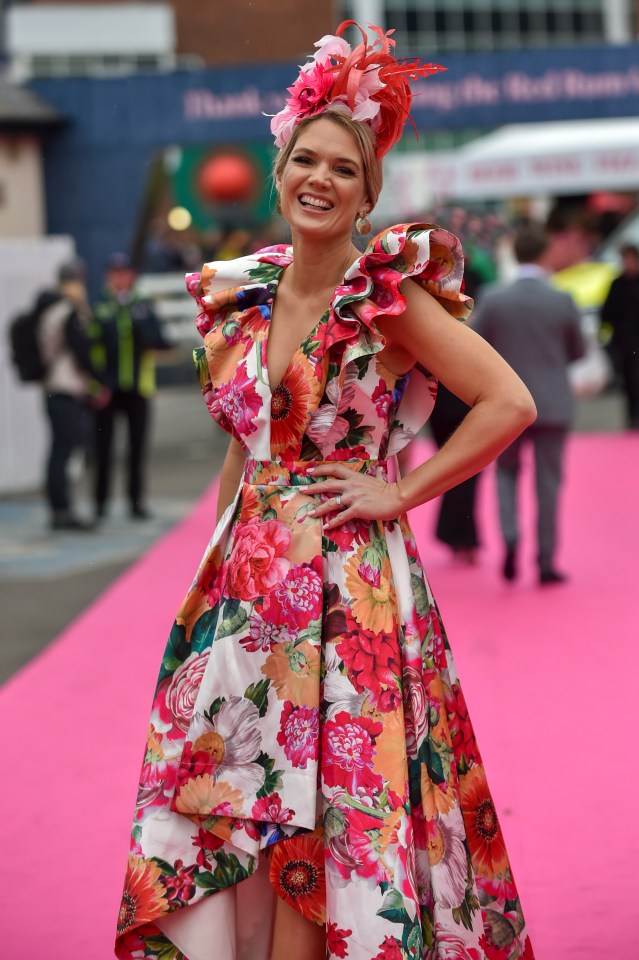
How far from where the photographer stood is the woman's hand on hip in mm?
2875

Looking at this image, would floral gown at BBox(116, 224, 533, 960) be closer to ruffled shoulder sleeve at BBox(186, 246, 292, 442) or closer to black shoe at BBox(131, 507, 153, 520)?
ruffled shoulder sleeve at BBox(186, 246, 292, 442)

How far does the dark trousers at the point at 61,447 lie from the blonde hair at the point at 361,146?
27.7 ft

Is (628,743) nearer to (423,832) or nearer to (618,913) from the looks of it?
(618,913)

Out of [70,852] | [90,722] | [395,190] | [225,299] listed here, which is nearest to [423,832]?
[225,299]

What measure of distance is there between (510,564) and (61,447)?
159 inches

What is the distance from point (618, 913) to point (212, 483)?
391 inches

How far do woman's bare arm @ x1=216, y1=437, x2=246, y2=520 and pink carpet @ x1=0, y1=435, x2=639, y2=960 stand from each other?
4.12ft

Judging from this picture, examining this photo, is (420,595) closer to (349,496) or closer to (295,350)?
(349,496)

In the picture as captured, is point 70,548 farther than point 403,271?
Yes

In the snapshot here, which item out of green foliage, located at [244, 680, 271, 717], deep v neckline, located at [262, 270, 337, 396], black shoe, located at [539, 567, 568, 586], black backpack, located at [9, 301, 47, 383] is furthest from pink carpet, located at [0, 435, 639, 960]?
black backpack, located at [9, 301, 47, 383]


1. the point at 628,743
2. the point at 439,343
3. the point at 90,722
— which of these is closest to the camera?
the point at 439,343

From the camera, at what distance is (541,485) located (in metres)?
8.52

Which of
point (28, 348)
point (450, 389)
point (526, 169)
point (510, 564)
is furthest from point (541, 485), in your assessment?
point (526, 169)

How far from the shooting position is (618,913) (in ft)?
12.9
